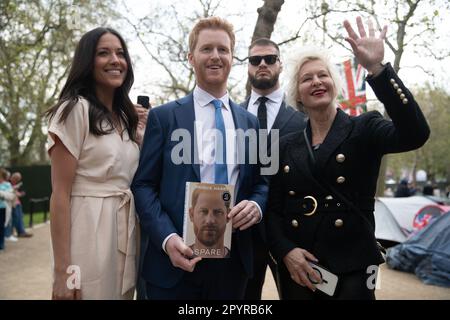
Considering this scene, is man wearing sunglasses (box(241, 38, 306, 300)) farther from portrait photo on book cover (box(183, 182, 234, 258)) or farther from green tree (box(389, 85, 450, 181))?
green tree (box(389, 85, 450, 181))

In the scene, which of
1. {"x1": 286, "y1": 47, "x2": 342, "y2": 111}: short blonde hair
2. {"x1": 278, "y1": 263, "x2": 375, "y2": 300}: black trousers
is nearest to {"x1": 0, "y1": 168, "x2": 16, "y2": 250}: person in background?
→ {"x1": 286, "y1": 47, "x2": 342, "y2": 111}: short blonde hair

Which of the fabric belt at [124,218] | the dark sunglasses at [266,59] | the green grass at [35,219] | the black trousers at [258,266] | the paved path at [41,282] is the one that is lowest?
the green grass at [35,219]

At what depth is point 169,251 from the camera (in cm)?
218

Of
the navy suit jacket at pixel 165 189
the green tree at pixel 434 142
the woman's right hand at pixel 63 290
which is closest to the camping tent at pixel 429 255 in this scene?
the navy suit jacket at pixel 165 189

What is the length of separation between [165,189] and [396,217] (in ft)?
28.8

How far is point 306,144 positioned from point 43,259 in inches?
352

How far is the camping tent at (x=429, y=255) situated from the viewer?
7418 millimetres

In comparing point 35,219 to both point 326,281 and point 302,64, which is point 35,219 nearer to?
point 302,64

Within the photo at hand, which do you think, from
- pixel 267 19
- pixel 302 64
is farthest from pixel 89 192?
pixel 267 19

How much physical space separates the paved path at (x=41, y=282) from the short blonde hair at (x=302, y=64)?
14.6 ft

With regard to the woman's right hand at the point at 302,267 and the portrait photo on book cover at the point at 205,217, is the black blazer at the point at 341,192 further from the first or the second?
the portrait photo on book cover at the point at 205,217

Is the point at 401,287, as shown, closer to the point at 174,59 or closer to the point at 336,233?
the point at 336,233

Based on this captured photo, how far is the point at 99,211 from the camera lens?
8.13 ft

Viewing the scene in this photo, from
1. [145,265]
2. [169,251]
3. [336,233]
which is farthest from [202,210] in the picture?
[336,233]
